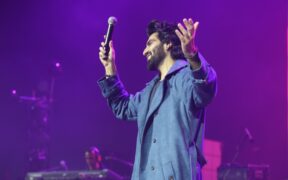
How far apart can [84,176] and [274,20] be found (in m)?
5.61

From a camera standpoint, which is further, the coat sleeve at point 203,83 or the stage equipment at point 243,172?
the stage equipment at point 243,172

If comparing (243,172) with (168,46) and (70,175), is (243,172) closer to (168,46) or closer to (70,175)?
(70,175)

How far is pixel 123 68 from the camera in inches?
407

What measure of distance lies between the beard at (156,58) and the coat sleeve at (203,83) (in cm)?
52

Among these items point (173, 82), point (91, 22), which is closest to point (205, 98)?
point (173, 82)

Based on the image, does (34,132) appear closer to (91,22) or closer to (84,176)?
(91,22)

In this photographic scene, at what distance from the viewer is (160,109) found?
9.52 ft

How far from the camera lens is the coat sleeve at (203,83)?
2.55m

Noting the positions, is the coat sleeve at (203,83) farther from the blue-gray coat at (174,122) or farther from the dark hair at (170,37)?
the dark hair at (170,37)

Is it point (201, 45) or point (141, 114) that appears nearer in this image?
point (141, 114)

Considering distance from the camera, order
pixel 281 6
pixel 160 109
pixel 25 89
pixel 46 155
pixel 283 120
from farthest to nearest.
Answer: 1. pixel 25 89
2. pixel 46 155
3. pixel 283 120
4. pixel 281 6
5. pixel 160 109

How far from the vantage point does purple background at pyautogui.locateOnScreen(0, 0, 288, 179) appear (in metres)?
8.80

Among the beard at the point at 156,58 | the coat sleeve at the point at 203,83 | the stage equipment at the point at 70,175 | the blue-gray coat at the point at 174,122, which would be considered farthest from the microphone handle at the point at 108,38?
the stage equipment at the point at 70,175

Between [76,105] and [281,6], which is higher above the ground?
[281,6]
